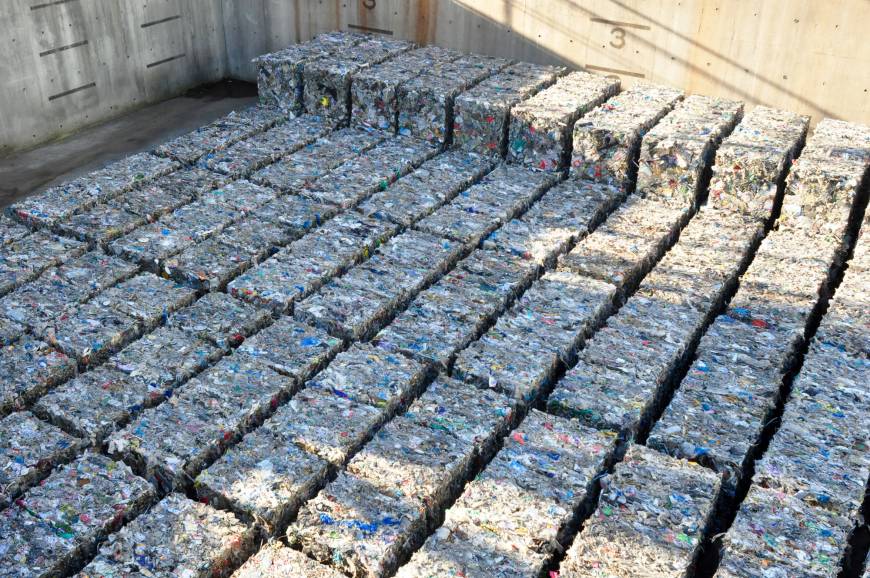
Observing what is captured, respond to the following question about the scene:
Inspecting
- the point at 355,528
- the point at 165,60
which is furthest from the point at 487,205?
the point at 165,60

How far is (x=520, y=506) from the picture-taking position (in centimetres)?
496

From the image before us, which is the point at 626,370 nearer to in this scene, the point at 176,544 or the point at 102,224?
the point at 176,544

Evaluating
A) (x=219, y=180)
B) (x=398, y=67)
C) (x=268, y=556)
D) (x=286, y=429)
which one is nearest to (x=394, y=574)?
(x=268, y=556)

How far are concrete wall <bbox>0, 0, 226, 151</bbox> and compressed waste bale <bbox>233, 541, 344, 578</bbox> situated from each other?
8320 mm

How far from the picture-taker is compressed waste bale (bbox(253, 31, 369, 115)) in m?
10.7

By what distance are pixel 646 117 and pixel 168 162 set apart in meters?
5.32

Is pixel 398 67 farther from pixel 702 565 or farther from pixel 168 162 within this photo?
pixel 702 565

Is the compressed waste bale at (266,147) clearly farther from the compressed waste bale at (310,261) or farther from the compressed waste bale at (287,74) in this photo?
the compressed waste bale at (310,261)

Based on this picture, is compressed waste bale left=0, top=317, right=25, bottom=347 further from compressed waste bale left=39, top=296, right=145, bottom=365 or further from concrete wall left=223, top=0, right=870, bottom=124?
concrete wall left=223, top=0, right=870, bottom=124

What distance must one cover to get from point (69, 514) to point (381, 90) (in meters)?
6.51

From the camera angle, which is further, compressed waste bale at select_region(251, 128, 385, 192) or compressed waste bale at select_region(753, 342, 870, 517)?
compressed waste bale at select_region(251, 128, 385, 192)

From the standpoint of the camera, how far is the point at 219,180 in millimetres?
9031

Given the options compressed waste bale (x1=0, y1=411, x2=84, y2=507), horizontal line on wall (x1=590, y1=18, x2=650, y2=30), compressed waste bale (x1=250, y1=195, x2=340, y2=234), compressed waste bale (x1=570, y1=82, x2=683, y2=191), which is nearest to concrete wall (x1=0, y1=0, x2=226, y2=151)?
compressed waste bale (x1=250, y1=195, x2=340, y2=234)

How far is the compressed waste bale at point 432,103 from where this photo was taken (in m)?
9.83
